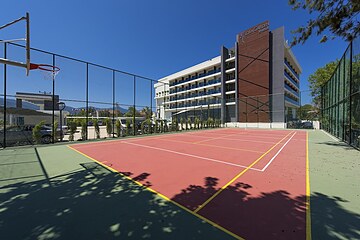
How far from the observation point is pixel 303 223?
2895mm

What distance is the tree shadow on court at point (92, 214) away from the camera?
270cm

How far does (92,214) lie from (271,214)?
3435 millimetres

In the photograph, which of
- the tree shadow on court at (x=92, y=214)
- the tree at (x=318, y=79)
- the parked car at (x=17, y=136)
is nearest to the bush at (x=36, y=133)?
the parked car at (x=17, y=136)

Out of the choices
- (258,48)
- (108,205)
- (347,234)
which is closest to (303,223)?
(347,234)

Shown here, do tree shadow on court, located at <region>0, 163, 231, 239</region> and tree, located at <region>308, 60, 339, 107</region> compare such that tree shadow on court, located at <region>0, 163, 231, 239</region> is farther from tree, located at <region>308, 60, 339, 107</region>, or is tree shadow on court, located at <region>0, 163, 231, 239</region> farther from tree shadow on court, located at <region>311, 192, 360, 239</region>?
tree, located at <region>308, 60, 339, 107</region>

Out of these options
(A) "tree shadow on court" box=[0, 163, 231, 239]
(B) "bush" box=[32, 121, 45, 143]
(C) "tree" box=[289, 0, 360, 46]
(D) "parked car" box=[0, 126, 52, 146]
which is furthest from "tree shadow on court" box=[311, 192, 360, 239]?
(D) "parked car" box=[0, 126, 52, 146]

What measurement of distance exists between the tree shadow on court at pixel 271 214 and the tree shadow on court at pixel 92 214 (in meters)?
0.43

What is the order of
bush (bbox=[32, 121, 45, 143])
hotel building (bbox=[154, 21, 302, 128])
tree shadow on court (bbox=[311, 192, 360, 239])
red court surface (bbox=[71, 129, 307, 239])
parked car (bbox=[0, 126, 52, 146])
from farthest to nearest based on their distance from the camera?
hotel building (bbox=[154, 21, 302, 128])
bush (bbox=[32, 121, 45, 143])
parked car (bbox=[0, 126, 52, 146])
red court surface (bbox=[71, 129, 307, 239])
tree shadow on court (bbox=[311, 192, 360, 239])

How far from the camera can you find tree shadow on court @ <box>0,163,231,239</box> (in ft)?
8.85

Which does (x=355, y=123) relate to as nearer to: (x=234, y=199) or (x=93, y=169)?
(x=234, y=199)

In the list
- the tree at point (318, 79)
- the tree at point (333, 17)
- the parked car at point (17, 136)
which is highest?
the tree at point (318, 79)

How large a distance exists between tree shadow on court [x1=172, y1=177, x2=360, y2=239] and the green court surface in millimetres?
26

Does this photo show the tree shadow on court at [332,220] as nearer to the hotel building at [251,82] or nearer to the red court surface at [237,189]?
the red court surface at [237,189]

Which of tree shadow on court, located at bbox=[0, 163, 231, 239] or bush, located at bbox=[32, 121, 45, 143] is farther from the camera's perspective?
bush, located at bbox=[32, 121, 45, 143]
